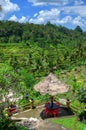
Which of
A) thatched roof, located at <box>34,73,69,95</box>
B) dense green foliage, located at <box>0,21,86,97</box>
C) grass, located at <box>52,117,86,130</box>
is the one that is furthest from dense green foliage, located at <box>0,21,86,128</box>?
grass, located at <box>52,117,86,130</box>

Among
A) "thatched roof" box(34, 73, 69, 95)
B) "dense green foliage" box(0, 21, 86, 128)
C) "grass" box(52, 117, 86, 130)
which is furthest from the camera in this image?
"thatched roof" box(34, 73, 69, 95)

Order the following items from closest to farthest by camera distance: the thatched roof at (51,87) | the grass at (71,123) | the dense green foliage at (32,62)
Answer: the dense green foliage at (32,62) < the grass at (71,123) < the thatched roof at (51,87)

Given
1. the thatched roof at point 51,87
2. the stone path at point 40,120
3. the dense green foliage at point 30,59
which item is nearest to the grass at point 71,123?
the stone path at point 40,120

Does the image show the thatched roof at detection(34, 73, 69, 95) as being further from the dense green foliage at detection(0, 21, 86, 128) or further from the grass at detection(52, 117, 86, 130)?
the grass at detection(52, 117, 86, 130)

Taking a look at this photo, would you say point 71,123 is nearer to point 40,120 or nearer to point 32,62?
point 40,120

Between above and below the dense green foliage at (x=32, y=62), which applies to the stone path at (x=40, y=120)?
below

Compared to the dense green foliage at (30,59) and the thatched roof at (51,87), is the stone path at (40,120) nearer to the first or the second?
the thatched roof at (51,87)

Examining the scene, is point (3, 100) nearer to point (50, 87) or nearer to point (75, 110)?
point (50, 87)

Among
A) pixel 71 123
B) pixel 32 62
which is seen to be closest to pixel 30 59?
pixel 32 62
